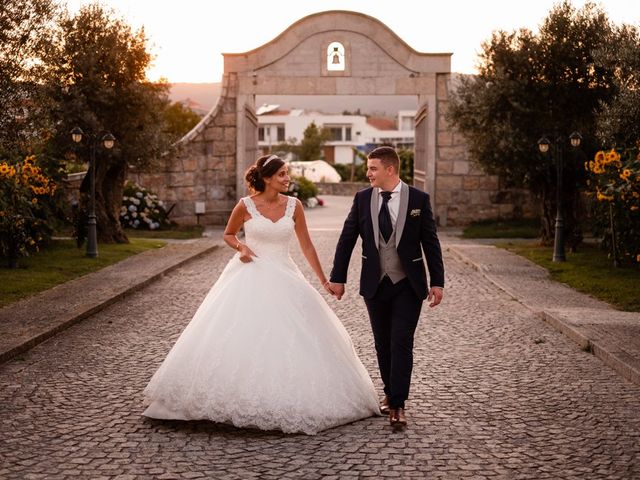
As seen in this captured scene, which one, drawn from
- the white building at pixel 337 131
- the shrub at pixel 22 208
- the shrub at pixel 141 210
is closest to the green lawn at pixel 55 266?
the shrub at pixel 22 208

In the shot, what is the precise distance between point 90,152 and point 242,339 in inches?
561

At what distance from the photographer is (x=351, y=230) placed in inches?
252

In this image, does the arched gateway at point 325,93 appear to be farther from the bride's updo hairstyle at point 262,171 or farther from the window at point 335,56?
the bride's updo hairstyle at point 262,171

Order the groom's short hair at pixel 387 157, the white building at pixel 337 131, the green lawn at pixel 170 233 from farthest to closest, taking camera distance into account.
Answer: the white building at pixel 337 131, the green lawn at pixel 170 233, the groom's short hair at pixel 387 157

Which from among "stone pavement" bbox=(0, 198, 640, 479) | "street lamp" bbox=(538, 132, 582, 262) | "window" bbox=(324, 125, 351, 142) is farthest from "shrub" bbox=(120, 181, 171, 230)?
"window" bbox=(324, 125, 351, 142)

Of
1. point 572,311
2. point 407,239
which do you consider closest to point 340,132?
point 572,311

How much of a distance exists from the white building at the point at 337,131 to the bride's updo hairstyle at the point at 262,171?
10843 centimetres

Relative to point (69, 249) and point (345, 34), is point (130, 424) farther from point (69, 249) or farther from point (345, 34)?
point (345, 34)

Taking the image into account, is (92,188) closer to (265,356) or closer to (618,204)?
(618,204)

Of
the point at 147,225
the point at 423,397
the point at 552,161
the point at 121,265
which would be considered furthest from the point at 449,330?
the point at 147,225

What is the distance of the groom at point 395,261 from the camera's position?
6.16 metres

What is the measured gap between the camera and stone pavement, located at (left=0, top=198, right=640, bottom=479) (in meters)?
5.28

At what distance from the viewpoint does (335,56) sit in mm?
26625

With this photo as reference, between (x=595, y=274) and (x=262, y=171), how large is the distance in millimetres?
9805
